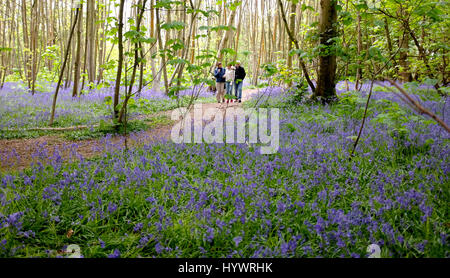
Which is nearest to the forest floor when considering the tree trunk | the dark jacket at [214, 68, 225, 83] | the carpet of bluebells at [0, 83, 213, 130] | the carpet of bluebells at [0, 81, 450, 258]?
the carpet of bluebells at [0, 81, 450, 258]

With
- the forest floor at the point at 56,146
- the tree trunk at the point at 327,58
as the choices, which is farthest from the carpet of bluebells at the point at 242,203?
the tree trunk at the point at 327,58

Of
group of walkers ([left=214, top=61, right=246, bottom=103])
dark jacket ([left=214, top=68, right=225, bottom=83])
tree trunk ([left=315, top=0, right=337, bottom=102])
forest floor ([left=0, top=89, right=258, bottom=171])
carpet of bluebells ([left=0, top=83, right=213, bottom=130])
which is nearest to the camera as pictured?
forest floor ([left=0, top=89, right=258, bottom=171])

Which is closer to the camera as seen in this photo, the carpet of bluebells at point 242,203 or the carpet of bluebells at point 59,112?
the carpet of bluebells at point 242,203

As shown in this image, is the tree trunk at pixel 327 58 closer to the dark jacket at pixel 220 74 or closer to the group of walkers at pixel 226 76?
the group of walkers at pixel 226 76

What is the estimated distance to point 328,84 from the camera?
27.2 ft

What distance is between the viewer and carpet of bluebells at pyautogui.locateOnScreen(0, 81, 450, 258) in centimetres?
243

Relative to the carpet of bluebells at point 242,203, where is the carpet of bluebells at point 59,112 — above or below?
above

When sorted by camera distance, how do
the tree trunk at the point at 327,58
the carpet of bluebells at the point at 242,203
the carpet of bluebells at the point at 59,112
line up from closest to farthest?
the carpet of bluebells at the point at 242,203
the carpet of bluebells at the point at 59,112
the tree trunk at the point at 327,58

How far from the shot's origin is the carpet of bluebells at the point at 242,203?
95.7 inches

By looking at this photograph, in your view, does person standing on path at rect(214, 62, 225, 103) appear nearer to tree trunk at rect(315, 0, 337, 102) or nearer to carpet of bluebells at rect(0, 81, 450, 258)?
tree trunk at rect(315, 0, 337, 102)

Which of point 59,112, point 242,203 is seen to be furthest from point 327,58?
point 59,112

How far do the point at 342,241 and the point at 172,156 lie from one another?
3.06 m

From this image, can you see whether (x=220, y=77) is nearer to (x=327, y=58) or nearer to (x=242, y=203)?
(x=327, y=58)

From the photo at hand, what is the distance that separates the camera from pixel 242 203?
9.77ft
